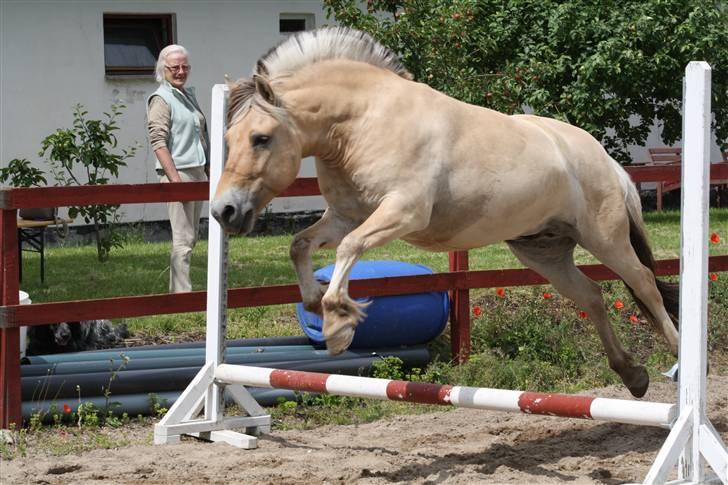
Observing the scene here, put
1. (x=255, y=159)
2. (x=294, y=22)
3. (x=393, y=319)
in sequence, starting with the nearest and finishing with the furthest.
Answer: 1. (x=255, y=159)
2. (x=393, y=319)
3. (x=294, y=22)

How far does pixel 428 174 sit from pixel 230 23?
9.41 m

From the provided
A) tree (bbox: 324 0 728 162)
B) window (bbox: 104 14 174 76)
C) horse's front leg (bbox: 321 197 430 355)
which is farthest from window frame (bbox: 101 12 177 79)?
horse's front leg (bbox: 321 197 430 355)

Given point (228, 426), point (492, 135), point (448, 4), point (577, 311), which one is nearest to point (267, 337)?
point (228, 426)

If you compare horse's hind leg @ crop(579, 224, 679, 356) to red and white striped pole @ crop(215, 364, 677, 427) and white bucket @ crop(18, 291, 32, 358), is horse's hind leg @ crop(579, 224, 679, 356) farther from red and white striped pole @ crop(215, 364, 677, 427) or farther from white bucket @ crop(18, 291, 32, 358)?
white bucket @ crop(18, 291, 32, 358)

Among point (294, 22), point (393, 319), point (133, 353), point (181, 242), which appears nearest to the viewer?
point (133, 353)

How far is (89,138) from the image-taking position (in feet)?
36.8

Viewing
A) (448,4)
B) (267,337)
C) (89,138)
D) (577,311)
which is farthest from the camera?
(89,138)

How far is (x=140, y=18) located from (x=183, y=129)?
20.4ft

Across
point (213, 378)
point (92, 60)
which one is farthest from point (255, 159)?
point (92, 60)

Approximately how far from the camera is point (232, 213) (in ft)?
15.5

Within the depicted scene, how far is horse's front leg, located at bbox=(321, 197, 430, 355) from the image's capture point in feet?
15.0

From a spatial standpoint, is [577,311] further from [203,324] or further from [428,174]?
[428,174]

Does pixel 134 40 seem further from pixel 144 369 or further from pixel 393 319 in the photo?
pixel 144 369

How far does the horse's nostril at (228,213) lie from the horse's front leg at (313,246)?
0.41 m
